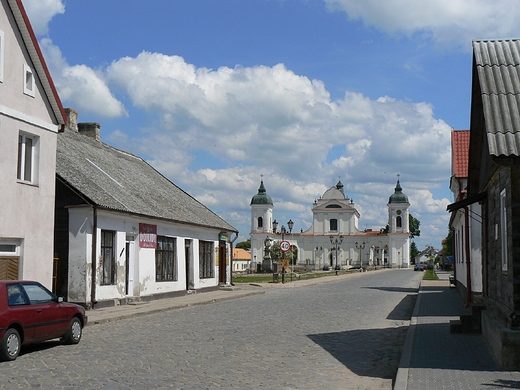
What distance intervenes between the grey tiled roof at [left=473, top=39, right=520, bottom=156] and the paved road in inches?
158

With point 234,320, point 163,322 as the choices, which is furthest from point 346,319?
point 163,322

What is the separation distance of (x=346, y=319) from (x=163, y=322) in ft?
17.4

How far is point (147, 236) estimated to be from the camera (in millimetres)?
25828

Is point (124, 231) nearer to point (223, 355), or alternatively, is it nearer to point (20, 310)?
point (20, 310)

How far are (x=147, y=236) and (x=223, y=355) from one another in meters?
14.5

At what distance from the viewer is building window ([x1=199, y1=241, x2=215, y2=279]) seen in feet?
106

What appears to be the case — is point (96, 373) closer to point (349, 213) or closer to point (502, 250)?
point (502, 250)

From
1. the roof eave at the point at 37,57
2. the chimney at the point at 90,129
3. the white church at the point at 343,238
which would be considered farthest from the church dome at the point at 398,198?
the roof eave at the point at 37,57

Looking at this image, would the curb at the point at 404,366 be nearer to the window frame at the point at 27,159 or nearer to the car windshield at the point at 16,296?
the car windshield at the point at 16,296

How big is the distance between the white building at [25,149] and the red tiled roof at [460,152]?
19.4 meters

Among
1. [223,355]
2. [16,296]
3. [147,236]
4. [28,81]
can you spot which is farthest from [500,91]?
[147,236]

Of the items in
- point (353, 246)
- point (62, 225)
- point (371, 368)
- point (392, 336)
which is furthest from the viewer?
point (353, 246)

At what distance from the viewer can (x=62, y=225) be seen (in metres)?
21.8

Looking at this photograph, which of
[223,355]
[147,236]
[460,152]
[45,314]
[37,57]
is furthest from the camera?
[460,152]
